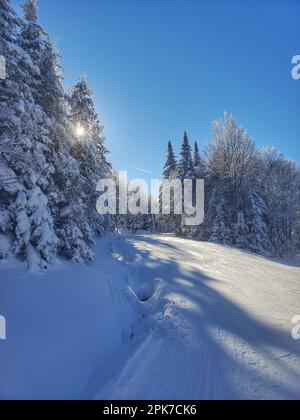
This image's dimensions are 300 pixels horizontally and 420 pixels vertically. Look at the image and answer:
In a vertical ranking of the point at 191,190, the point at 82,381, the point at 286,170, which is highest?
the point at 286,170

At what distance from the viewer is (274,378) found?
3.29m

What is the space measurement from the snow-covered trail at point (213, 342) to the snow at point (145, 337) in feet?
0.05

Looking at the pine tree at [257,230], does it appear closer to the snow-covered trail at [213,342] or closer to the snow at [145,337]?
the snow-covered trail at [213,342]

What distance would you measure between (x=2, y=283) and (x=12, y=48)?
258 inches

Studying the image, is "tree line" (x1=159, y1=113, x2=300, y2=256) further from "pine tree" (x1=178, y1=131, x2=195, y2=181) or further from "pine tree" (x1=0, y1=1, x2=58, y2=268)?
"pine tree" (x1=0, y1=1, x2=58, y2=268)

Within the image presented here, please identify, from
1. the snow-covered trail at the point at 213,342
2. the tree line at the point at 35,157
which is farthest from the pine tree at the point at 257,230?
the tree line at the point at 35,157

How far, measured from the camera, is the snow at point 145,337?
330 centimetres

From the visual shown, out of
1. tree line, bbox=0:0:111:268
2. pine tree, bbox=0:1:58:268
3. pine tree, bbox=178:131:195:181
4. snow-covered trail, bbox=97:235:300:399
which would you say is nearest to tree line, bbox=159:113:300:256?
pine tree, bbox=178:131:195:181

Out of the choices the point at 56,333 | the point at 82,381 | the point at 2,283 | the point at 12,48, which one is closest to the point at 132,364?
the point at 82,381

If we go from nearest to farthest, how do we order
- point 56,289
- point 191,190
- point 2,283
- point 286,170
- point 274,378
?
point 274,378 < point 2,283 < point 56,289 < point 286,170 < point 191,190

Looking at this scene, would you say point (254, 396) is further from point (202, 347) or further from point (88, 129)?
point (88, 129)

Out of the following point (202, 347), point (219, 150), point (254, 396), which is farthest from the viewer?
point (219, 150)

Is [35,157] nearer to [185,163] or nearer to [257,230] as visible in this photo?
[257,230]
